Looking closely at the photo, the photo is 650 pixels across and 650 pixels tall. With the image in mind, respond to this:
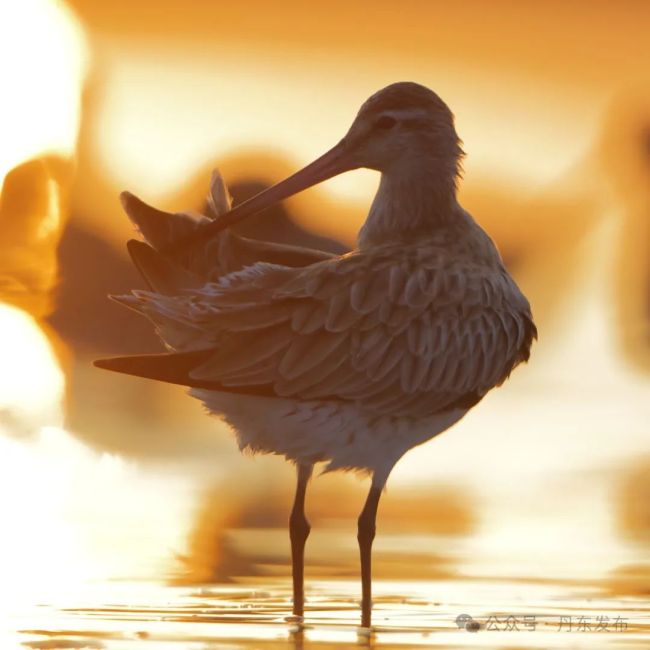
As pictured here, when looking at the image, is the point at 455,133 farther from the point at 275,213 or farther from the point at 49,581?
the point at 49,581

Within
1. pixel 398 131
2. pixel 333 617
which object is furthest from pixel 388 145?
pixel 333 617

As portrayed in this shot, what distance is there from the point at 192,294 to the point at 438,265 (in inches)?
65.2

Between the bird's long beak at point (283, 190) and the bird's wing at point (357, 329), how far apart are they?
648 millimetres

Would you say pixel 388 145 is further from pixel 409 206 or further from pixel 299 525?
pixel 299 525

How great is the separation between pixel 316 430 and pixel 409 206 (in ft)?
6.53

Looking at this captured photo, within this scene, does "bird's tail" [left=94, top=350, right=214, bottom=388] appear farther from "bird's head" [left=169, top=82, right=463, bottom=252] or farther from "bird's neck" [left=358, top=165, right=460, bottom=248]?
"bird's neck" [left=358, top=165, right=460, bottom=248]

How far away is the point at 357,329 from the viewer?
10.8 m

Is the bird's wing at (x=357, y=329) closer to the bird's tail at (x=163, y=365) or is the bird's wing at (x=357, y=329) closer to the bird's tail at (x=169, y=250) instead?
the bird's tail at (x=163, y=365)

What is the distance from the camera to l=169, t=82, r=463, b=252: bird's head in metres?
11.7

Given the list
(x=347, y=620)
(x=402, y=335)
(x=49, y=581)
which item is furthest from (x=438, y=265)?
(x=49, y=581)

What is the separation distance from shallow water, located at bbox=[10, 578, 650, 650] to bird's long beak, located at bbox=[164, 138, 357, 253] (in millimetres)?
2415

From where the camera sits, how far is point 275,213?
45.0 ft

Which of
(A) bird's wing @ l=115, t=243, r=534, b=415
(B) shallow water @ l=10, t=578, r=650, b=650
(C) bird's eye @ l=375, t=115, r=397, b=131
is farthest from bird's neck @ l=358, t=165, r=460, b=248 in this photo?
(B) shallow water @ l=10, t=578, r=650, b=650

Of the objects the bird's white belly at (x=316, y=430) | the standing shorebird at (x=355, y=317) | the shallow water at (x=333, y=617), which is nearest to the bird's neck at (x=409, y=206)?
the standing shorebird at (x=355, y=317)
